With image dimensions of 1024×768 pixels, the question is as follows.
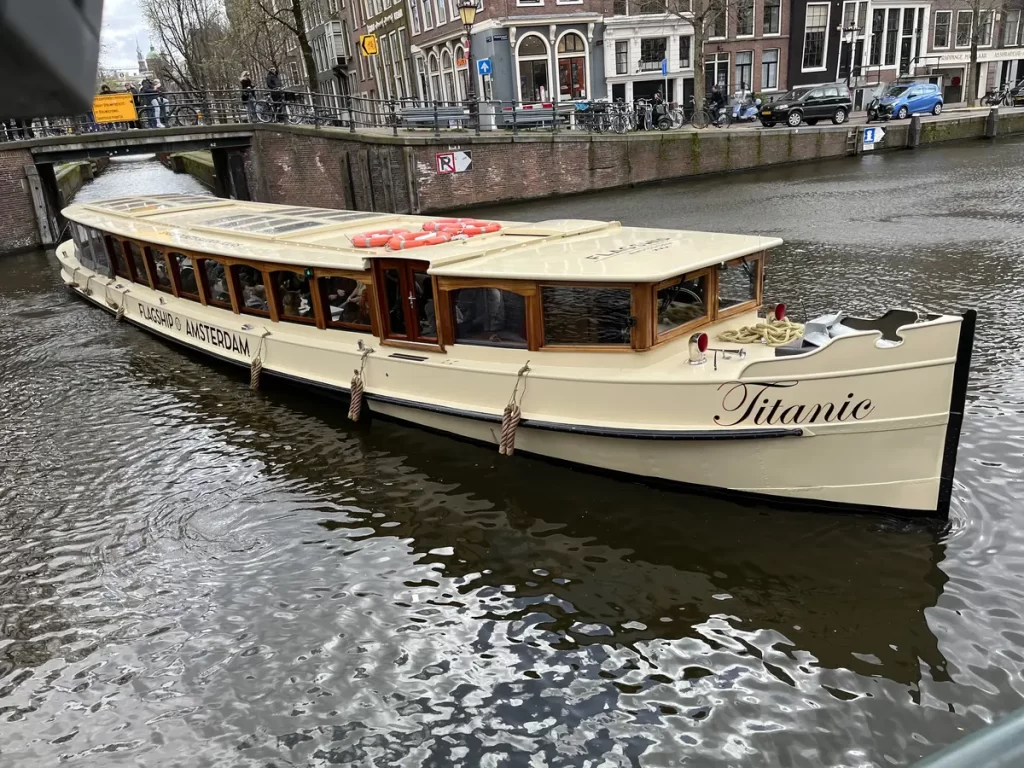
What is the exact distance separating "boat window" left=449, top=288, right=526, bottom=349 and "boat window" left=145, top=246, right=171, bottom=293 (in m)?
6.88

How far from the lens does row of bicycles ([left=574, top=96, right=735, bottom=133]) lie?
1199 inches

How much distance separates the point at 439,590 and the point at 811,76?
45419 millimetres

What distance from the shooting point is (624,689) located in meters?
5.38

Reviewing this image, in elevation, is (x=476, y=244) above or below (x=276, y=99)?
below

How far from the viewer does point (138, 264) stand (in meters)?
14.0

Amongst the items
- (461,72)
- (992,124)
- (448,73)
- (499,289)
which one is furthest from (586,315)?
(448,73)

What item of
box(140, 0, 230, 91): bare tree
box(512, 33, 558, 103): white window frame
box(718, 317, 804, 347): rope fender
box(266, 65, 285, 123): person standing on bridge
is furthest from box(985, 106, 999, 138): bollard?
box(140, 0, 230, 91): bare tree

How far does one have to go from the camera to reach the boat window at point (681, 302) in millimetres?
7484

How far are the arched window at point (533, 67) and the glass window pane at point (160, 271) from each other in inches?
1130

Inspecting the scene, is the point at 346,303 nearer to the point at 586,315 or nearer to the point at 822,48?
the point at 586,315

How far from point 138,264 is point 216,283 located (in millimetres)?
3310

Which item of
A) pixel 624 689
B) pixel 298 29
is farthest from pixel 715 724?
pixel 298 29

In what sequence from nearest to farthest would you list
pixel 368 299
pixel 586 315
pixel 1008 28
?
pixel 586 315 → pixel 368 299 → pixel 1008 28

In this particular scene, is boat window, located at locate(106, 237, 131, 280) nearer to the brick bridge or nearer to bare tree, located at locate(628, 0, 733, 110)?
the brick bridge
